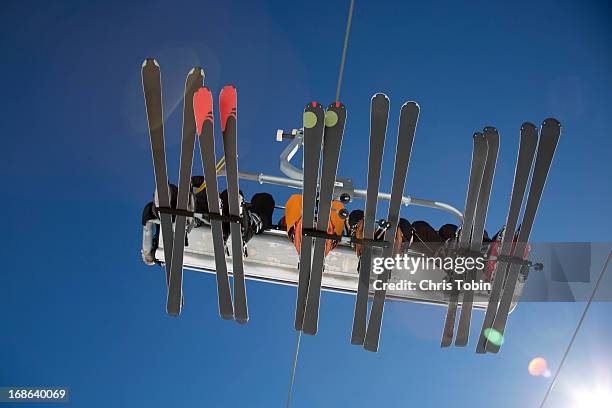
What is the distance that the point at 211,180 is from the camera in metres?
2.59

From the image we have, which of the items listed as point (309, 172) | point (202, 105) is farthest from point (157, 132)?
point (309, 172)

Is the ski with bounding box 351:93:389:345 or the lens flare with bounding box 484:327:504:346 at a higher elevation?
the ski with bounding box 351:93:389:345

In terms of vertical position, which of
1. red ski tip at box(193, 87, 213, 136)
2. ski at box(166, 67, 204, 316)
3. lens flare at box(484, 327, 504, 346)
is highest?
red ski tip at box(193, 87, 213, 136)

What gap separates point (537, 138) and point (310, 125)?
45.5 inches

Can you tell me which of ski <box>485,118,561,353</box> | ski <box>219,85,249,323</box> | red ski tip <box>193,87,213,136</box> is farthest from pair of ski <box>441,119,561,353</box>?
red ski tip <box>193,87,213,136</box>

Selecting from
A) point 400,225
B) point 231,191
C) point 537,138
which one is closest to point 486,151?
point 537,138

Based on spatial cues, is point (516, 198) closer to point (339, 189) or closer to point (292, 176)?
point (339, 189)

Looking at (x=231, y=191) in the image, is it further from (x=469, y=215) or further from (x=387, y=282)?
(x=469, y=215)

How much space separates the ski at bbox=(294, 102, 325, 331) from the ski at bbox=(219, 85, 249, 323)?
1.09 ft

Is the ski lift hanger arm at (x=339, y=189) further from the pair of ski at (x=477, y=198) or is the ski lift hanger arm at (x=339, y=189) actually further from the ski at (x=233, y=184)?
the pair of ski at (x=477, y=198)

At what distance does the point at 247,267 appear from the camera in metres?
3.02

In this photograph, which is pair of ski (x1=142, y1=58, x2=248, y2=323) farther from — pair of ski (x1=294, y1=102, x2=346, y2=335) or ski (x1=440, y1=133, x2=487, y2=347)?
ski (x1=440, y1=133, x2=487, y2=347)

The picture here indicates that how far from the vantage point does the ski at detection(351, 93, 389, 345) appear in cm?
248

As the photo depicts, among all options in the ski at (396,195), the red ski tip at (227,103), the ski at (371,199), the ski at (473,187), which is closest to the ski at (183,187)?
the red ski tip at (227,103)
